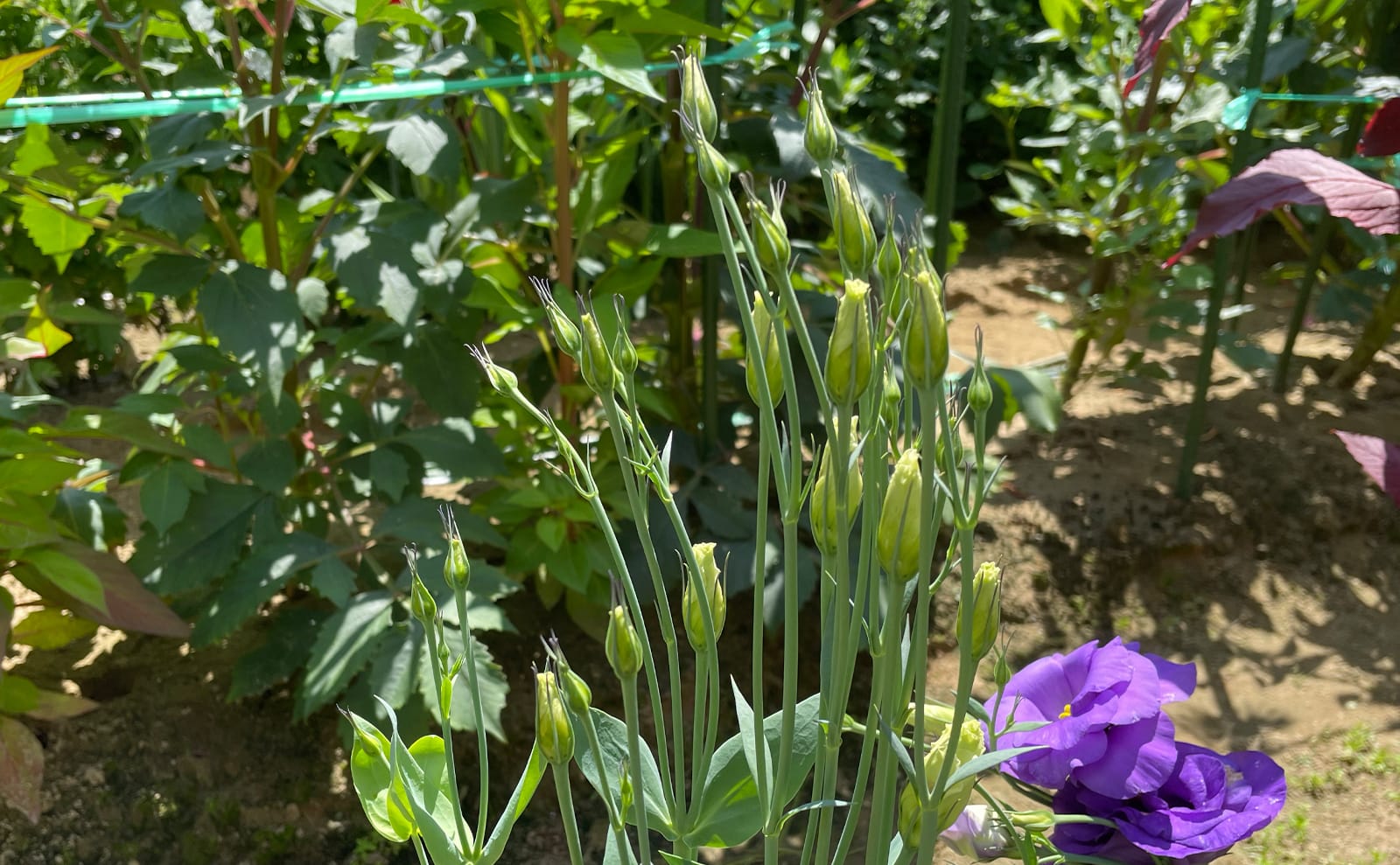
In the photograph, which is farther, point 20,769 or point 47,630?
point 47,630

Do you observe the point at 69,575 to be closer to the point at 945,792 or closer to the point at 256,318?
the point at 256,318

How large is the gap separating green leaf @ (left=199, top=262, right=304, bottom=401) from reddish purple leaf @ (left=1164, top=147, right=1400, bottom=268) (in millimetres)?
1107

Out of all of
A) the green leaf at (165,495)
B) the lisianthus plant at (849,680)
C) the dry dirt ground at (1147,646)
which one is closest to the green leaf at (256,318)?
the green leaf at (165,495)

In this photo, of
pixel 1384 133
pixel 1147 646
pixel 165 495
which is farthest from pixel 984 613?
pixel 1147 646

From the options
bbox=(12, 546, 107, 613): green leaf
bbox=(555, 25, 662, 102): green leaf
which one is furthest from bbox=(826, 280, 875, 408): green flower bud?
bbox=(12, 546, 107, 613): green leaf

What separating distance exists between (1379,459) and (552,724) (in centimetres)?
143

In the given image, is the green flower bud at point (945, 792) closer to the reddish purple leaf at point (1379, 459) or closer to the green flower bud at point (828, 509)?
the green flower bud at point (828, 509)

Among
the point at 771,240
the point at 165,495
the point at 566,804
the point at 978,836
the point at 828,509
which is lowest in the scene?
the point at 165,495

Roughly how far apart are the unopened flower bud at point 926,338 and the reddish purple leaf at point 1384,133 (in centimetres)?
132

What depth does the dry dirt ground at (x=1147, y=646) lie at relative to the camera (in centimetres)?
138

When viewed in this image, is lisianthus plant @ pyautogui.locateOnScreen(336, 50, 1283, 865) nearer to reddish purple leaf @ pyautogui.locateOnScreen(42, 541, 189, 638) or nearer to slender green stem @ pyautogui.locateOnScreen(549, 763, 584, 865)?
slender green stem @ pyautogui.locateOnScreen(549, 763, 584, 865)

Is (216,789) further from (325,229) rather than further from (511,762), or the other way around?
(325,229)

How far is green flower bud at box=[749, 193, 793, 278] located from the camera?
1.41 feet

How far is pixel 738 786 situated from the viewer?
23.5 inches
